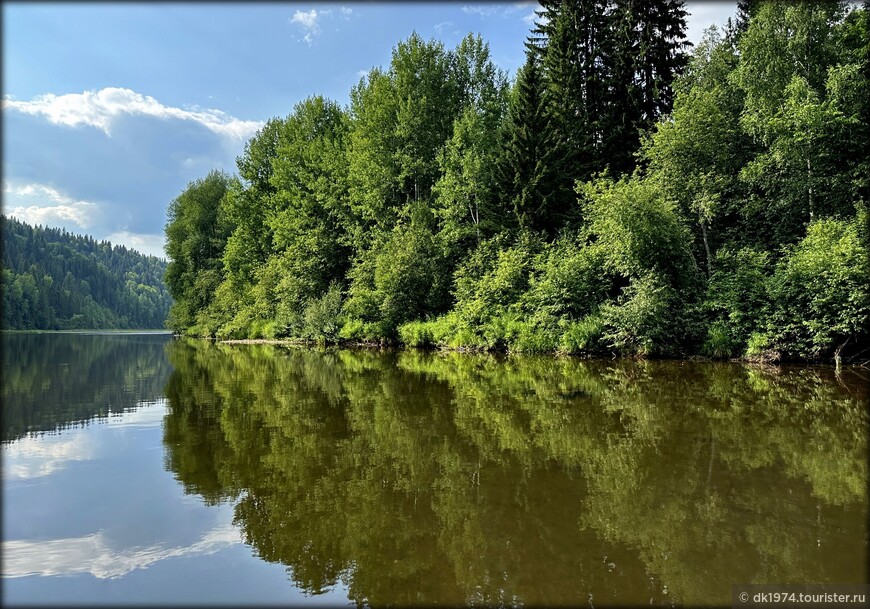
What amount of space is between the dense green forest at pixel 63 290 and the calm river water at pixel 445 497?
115m

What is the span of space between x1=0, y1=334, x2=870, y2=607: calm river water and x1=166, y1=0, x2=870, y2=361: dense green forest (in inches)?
333

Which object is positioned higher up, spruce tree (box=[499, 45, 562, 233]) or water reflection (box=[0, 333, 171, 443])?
spruce tree (box=[499, 45, 562, 233])

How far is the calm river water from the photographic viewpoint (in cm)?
371

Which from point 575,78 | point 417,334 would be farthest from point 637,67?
point 417,334

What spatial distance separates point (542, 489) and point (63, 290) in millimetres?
141762

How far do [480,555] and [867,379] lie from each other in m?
15.0

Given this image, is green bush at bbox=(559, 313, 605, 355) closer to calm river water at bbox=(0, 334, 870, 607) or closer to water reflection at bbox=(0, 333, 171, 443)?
calm river water at bbox=(0, 334, 870, 607)

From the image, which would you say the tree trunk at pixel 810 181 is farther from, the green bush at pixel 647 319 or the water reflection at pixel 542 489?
the water reflection at pixel 542 489

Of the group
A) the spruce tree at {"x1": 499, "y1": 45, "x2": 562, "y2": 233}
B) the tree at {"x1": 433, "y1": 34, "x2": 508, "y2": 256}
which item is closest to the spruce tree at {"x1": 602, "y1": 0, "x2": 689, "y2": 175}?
the spruce tree at {"x1": 499, "y1": 45, "x2": 562, "y2": 233}

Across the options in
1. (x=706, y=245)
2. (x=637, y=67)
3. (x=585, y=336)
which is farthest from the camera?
(x=637, y=67)

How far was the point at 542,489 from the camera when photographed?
543cm

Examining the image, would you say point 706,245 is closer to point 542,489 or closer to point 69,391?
point 542,489

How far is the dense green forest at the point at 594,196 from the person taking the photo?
19.0 m

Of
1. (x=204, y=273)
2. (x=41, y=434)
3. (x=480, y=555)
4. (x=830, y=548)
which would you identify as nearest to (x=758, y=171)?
(x=830, y=548)
